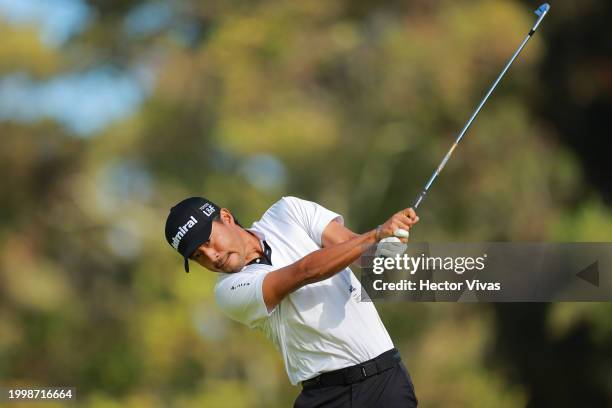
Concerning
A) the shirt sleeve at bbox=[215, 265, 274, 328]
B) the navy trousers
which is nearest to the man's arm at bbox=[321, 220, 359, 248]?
the shirt sleeve at bbox=[215, 265, 274, 328]

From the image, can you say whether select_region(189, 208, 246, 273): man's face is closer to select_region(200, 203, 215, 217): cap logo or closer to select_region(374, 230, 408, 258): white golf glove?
select_region(200, 203, 215, 217): cap logo

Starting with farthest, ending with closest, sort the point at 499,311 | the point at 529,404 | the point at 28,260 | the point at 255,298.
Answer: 1. the point at 28,260
2. the point at 499,311
3. the point at 529,404
4. the point at 255,298

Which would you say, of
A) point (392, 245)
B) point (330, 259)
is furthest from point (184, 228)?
point (392, 245)

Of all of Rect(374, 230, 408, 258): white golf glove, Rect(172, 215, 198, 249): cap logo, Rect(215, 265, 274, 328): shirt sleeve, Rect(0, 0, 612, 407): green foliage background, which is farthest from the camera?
Rect(0, 0, 612, 407): green foliage background

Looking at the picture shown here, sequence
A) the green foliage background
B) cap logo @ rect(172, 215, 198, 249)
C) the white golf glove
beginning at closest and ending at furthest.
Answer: the white golf glove
cap logo @ rect(172, 215, 198, 249)
the green foliage background

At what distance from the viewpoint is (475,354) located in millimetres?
10078

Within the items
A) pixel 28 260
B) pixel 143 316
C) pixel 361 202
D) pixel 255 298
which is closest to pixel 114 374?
pixel 143 316

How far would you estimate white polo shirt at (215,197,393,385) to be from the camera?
10.4 feet

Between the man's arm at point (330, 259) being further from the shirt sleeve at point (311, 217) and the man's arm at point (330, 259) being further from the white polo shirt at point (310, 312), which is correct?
the shirt sleeve at point (311, 217)

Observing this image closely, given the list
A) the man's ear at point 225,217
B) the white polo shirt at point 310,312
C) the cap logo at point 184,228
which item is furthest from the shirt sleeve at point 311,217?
the cap logo at point 184,228

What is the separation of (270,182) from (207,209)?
7.44m

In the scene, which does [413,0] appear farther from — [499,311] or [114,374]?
[114,374]

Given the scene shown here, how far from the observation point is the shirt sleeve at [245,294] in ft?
10.3

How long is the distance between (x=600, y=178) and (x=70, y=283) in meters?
5.47
